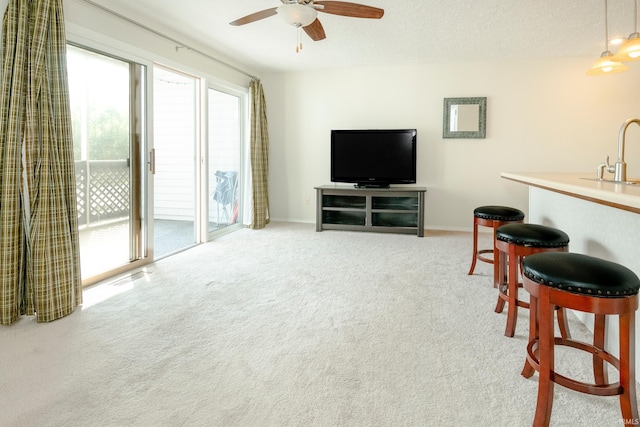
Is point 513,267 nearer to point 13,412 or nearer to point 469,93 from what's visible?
→ point 13,412

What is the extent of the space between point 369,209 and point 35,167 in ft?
12.5

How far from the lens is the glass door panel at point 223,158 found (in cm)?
496

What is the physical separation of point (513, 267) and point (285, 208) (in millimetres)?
4390

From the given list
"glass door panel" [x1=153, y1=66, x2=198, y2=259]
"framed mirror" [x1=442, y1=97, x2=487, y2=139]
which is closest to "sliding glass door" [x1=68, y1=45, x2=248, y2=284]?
"glass door panel" [x1=153, y1=66, x2=198, y2=259]

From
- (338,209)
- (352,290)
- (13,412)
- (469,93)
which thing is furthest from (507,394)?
(469,93)

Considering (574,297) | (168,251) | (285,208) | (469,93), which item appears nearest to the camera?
(574,297)

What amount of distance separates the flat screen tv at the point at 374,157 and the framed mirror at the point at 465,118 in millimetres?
557

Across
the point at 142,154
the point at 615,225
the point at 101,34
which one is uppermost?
the point at 101,34

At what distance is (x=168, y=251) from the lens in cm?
430

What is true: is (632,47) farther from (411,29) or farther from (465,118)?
(465,118)

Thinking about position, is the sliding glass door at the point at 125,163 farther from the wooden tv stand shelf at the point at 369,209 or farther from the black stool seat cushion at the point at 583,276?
the black stool seat cushion at the point at 583,276

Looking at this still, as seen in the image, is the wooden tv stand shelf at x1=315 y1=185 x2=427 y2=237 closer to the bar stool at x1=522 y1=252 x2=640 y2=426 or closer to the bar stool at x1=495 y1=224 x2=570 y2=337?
the bar stool at x1=495 y1=224 x2=570 y2=337

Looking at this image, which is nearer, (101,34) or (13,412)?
(13,412)

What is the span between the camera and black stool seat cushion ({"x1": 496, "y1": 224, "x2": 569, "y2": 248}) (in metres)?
2.02
